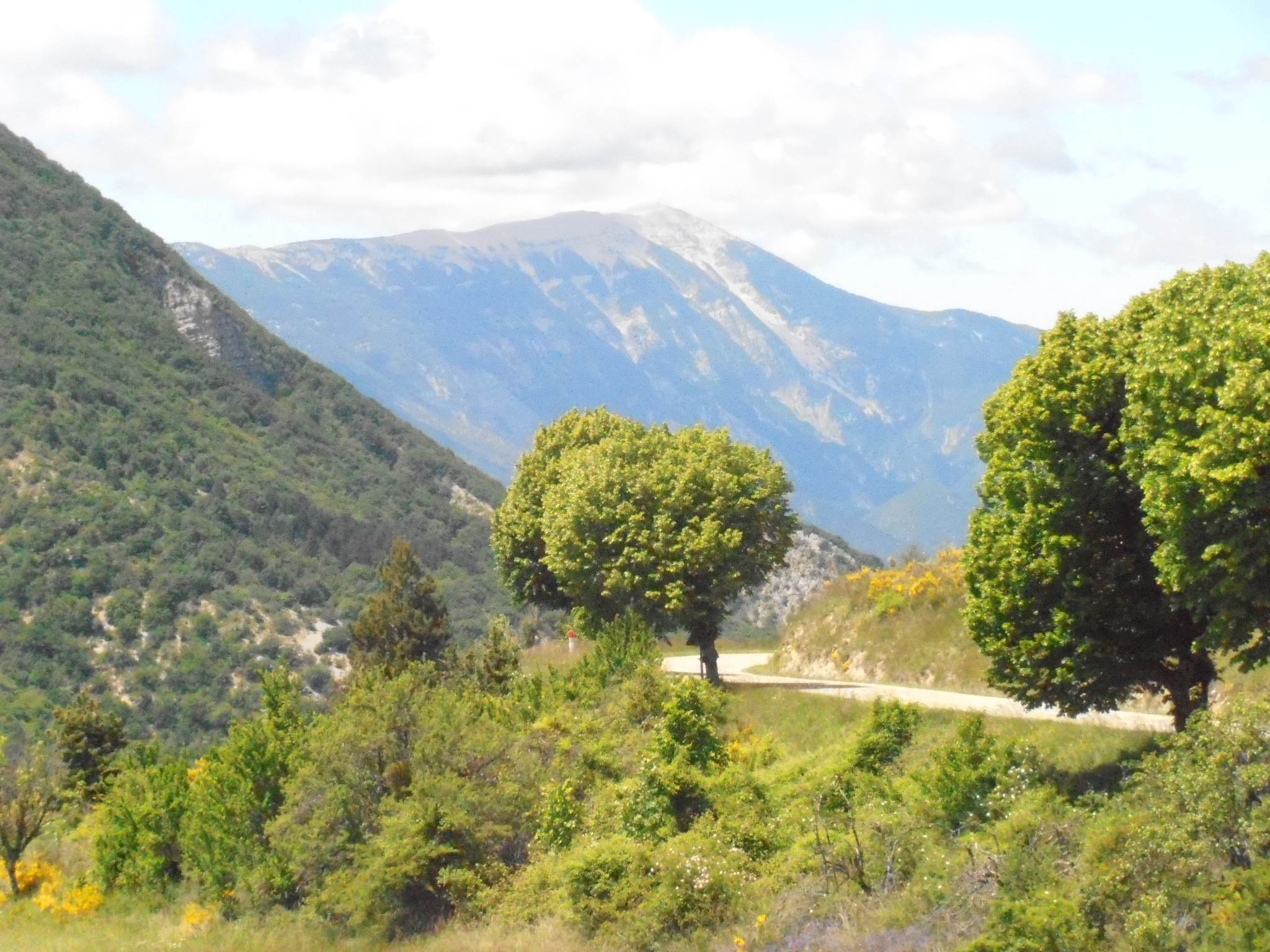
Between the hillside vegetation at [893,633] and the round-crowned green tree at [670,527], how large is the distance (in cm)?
317

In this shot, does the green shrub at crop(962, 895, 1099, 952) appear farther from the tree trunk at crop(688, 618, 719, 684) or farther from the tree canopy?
the tree trunk at crop(688, 618, 719, 684)

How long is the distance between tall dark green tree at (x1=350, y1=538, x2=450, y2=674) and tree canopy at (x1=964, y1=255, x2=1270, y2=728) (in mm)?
24497

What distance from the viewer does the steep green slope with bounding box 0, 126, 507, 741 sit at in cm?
6706

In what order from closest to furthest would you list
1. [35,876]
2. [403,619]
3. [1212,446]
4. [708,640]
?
[1212,446] → [35,876] → [708,640] → [403,619]

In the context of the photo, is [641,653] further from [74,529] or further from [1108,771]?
[74,529]

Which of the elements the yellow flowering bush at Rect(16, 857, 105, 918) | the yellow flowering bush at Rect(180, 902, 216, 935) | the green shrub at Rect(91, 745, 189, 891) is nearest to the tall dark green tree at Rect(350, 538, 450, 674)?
the yellow flowering bush at Rect(16, 857, 105, 918)

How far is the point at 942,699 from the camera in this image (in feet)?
90.0

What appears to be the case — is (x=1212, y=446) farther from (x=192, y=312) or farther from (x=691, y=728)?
(x=192, y=312)

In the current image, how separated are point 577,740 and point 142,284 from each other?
92.4 meters

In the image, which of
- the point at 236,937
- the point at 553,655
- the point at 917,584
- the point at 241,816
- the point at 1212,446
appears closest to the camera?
the point at 1212,446

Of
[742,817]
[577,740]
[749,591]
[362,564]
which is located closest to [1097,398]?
[742,817]

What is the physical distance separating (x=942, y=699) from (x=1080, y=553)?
886 cm

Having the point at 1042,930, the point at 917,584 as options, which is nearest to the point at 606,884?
the point at 1042,930

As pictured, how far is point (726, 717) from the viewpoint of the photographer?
95.1 ft
